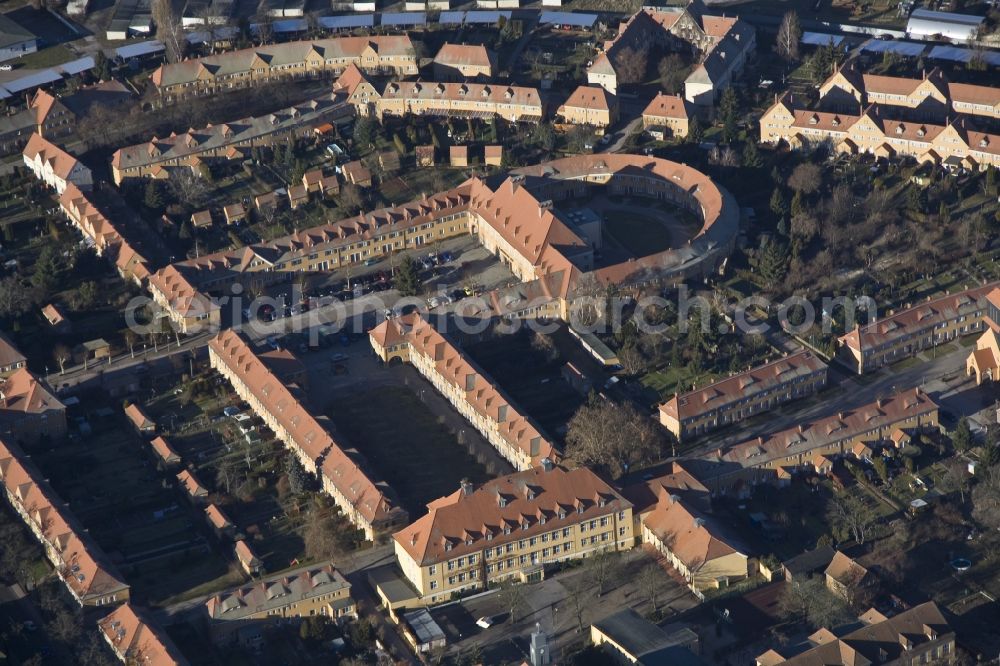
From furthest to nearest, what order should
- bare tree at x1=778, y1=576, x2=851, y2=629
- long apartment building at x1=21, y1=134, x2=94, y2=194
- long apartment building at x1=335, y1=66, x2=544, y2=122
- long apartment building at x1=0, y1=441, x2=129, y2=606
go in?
long apartment building at x1=335, y1=66, x2=544, y2=122
long apartment building at x1=21, y1=134, x2=94, y2=194
long apartment building at x1=0, y1=441, x2=129, y2=606
bare tree at x1=778, y1=576, x2=851, y2=629

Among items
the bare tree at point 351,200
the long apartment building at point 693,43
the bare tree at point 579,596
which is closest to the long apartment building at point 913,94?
the long apartment building at point 693,43

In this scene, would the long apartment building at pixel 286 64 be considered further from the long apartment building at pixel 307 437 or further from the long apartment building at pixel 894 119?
the long apartment building at pixel 307 437

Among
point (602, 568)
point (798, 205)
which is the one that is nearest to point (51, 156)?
point (798, 205)

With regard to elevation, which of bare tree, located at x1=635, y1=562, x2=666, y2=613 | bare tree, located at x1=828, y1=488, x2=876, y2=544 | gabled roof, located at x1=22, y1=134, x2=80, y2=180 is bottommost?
bare tree, located at x1=635, y1=562, x2=666, y2=613

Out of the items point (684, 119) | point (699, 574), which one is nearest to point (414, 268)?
point (684, 119)

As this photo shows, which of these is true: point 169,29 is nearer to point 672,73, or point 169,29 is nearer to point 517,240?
point 672,73

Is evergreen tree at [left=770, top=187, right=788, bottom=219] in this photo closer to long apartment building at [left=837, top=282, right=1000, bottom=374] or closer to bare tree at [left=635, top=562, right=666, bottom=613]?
long apartment building at [left=837, top=282, right=1000, bottom=374]

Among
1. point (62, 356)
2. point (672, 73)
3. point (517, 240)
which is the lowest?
point (62, 356)

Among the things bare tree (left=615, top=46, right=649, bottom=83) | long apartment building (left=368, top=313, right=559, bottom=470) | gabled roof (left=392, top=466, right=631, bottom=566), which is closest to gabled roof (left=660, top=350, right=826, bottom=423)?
long apartment building (left=368, top=313, right=559, bottom=470)
